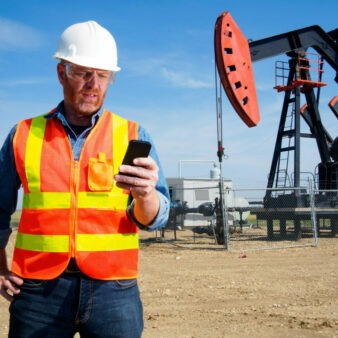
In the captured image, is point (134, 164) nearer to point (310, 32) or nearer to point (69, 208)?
point (69, 208)

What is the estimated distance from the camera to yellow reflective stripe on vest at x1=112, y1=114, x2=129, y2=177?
2.11m

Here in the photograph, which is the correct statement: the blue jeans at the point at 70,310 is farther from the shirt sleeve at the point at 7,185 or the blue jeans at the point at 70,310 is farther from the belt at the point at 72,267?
the shirt sleeve at the point at 7,185

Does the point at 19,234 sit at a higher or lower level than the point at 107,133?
lower

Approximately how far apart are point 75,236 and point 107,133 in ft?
1.81

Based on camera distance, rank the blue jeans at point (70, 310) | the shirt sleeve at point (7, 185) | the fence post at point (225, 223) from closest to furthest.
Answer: the blue jeans at point (70, 310) < the shirt sleeve at point (7, 185) < the fence post at point (225, 223)

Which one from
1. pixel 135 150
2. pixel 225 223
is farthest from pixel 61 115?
pixel 225 223

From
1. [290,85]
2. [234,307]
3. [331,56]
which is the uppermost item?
[331,56]

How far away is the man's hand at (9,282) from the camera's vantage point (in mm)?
1970

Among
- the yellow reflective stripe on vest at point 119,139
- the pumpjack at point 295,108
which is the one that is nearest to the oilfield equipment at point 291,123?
the pumpjack at point 295,108

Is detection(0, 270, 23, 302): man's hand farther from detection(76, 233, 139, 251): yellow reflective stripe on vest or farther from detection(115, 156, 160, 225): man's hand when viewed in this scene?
detection(115, 156, 160, 225): man's hand

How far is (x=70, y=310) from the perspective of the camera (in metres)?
1.90

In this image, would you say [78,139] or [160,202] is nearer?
[160,202]

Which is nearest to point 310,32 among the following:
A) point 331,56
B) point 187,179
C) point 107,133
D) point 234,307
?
point 331,56

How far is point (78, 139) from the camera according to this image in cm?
213
